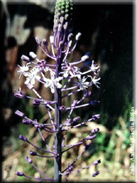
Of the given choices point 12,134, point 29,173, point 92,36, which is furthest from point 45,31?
point 29,173

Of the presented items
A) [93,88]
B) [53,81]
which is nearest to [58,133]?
[53,81]

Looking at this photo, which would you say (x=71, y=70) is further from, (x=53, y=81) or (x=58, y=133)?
(x=58, y=133)

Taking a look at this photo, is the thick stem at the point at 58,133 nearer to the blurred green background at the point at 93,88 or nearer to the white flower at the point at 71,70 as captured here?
the white flower at the point at 71,70

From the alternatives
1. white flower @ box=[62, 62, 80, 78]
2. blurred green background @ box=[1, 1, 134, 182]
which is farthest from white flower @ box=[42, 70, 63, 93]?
blurred green background @ box=[1, 1, 134, 182]

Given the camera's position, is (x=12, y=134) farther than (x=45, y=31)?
Yes

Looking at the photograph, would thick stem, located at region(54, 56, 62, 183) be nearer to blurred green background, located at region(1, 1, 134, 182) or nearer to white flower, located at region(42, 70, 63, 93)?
white flower, located at region(42, 70, 63, 93)

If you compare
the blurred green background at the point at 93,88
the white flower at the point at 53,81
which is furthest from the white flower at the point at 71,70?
the blurred green background at the point at 93,88

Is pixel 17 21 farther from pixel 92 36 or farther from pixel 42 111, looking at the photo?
pixel 42 111

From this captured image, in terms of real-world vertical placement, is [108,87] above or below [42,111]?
above
